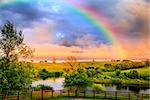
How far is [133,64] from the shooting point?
4651 inches

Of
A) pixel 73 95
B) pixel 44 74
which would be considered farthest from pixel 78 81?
pixel 44 74

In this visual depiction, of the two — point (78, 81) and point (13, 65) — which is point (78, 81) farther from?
point (13, 65)

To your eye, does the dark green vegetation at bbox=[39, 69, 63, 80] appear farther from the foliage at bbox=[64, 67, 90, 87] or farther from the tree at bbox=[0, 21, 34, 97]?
the tree at bbox=[0, 21, 34, 97]

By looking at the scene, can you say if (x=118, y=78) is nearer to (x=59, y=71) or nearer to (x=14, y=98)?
(x=59, y=71)

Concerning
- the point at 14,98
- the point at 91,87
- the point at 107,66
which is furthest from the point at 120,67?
the point at 14,98

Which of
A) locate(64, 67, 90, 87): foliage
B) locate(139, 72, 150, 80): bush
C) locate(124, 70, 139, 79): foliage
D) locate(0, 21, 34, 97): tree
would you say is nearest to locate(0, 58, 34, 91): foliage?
locate(0, 21, 34, 97): tree

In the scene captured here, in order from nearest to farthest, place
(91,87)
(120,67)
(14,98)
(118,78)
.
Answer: (14,98), (91,87), (118,78), (120,67)

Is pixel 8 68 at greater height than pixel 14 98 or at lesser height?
greater

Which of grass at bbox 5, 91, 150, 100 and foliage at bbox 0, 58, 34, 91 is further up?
foliage at bbox 0, 58, 34, 91

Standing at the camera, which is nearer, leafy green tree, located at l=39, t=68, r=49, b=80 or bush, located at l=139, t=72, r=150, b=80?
bush, located at l=139, t=72, r=150, b=80

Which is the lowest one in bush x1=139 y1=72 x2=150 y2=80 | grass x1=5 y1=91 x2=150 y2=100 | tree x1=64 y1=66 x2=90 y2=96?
grass x1=5 y1=91 x2=150 y2=100

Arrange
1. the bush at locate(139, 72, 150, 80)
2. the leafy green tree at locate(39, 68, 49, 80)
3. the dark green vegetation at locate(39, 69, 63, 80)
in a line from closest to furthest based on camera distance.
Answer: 1. the bush at locate(139, 72, 150, 80)
2. the leafy green tree at locate(39, 68, 49, 80)
3. the dark green vegetation at locate(39, 69, 63, 80)

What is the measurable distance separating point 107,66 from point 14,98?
278ft

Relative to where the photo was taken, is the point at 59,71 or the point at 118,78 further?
the point at 59,71
